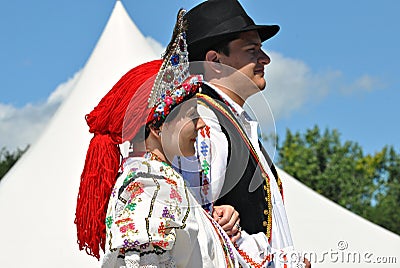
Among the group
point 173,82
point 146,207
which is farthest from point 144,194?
point 173,82

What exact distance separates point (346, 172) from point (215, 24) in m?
19.9

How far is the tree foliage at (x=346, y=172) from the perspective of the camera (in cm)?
1939

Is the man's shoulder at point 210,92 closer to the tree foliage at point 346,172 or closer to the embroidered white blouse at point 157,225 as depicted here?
the embroidered white blouse at point 157,225

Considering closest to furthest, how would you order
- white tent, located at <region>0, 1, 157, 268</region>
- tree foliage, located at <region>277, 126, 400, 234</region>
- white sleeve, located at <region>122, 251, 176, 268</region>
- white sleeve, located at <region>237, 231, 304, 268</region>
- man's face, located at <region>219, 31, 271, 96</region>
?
1. white sleeve, located at <region>122, 251, 176, 268</region>
2. white sleeve, located at <region>237, 231, 304, 268</region>
3. man's face, located at <region>219, 31, 271, 96</region>
4. white tent, located at <region>0, 1, 157, 268</region>
5. tree foliage, located at <region>277, 126, 400, 234</region>

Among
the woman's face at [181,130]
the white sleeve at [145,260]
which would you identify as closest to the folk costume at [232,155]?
the woman's face at [181,130]

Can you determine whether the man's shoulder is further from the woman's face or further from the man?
the woman's face

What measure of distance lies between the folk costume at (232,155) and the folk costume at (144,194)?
0.16 m

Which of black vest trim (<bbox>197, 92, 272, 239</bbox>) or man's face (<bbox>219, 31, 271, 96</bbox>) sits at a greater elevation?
man's face (<bbox>219, 31, 271, 96</bbox>)

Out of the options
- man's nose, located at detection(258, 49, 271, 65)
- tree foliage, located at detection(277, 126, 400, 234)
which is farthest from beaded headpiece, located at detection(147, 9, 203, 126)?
tree foliage, located at detection(277, 126, 400, 234)

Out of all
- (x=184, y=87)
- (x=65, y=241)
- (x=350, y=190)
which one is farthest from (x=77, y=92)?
(x=350, y=190)

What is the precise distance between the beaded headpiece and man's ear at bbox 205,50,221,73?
1.00 ft

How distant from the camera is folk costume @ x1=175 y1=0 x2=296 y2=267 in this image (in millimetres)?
2139

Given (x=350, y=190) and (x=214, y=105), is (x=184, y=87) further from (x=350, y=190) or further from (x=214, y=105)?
(x=350, y=190)

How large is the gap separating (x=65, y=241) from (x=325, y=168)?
1862 centimetres
